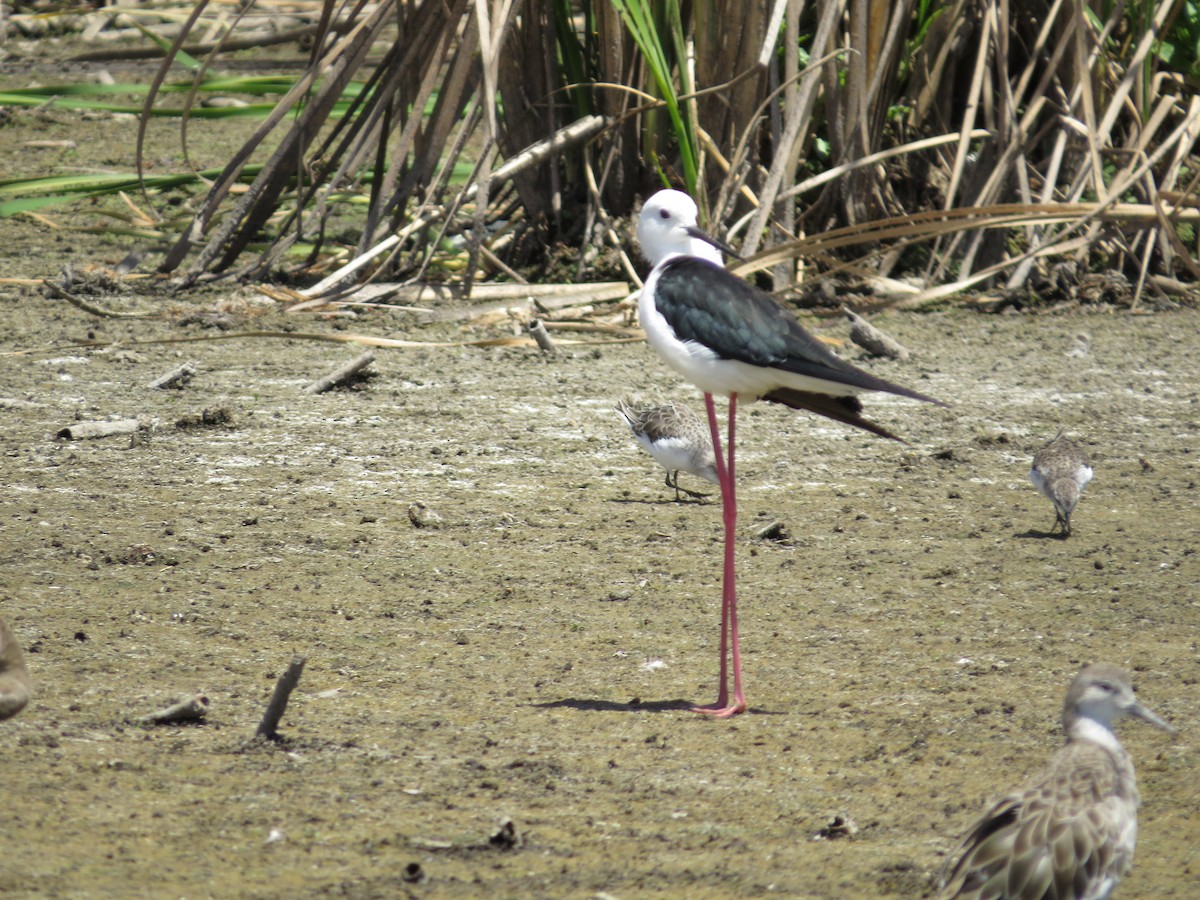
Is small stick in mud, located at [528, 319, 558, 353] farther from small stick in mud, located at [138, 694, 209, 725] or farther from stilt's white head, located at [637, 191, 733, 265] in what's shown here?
small stick in mud, located at [138, 694, 209, 725]

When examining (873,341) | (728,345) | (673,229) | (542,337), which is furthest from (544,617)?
(873,341)

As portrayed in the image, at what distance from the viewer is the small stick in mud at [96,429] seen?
634 cm

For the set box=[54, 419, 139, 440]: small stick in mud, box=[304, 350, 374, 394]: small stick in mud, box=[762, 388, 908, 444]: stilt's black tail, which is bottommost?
box=[304, 350, 374, 394]: small stick in mud

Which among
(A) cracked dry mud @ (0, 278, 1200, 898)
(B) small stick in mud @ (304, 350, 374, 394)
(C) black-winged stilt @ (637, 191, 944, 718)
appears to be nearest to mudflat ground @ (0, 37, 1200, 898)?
(A) cracked dry mud @ (0, 278, 1200, 898)

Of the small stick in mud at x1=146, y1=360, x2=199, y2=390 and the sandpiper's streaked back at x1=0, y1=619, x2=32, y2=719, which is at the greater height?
the sandpiper's streaked back at x1=0, y1=619, x2=32, y2=719

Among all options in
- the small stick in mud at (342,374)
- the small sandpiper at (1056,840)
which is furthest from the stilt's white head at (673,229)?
the small stick in mud at (342,374)

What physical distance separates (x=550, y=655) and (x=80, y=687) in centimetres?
135

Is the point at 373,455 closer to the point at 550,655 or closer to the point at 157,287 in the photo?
the point at 550,655

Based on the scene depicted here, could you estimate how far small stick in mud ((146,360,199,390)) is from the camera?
7094 millimetres

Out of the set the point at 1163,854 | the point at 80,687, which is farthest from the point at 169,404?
the point at 1163,854

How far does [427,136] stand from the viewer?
835 centimetres

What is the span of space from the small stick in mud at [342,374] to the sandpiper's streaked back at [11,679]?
366cm

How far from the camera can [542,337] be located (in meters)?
7.82

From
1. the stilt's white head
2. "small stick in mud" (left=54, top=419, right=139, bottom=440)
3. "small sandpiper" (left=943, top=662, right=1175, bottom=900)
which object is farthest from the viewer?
"small stick in mud" (left=54, top=419, right=139, bottom=440)
